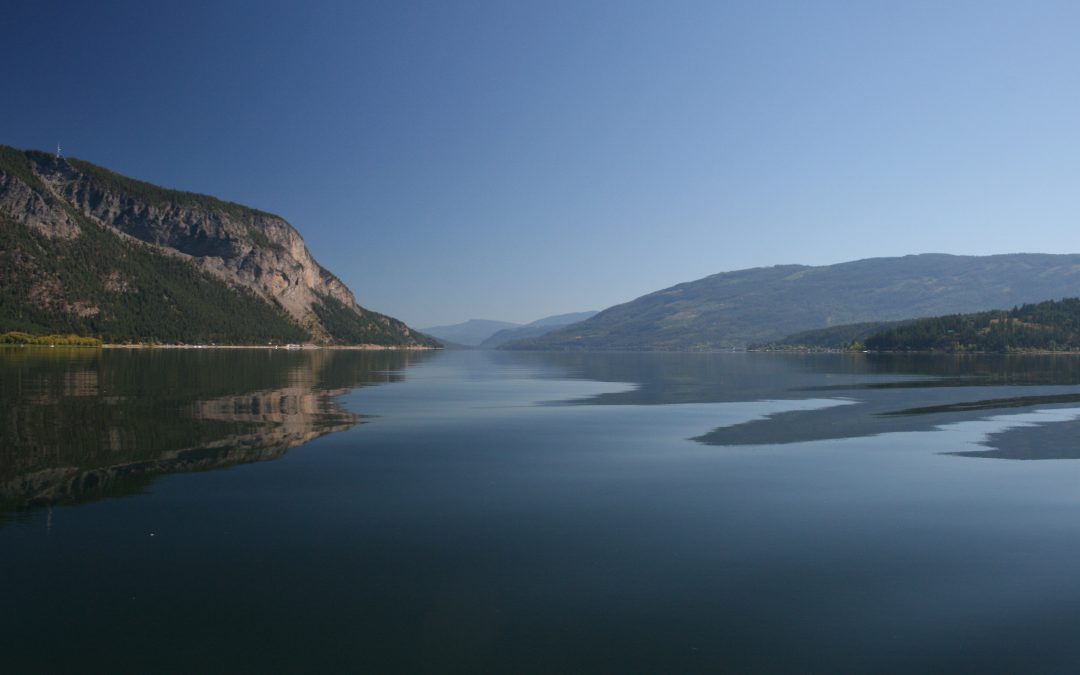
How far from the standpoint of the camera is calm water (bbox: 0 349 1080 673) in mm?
9367

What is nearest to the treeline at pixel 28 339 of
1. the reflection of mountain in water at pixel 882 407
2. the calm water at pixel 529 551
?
the reflection of mountain in water at pixel 882 407

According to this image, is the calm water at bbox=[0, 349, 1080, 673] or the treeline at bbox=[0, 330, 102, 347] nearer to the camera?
the calm water at bbox=[0, 349, 1080, 673]

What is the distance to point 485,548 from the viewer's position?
13680 millimetres

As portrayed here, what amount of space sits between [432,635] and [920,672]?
21.9 ft

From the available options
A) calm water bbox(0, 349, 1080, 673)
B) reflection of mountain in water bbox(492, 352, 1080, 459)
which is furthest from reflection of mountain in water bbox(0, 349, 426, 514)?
reflection of mountain in water bbox(492, 352, 1080, 459)

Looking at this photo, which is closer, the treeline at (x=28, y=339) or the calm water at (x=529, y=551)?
the calm water at (x=529, y=551)

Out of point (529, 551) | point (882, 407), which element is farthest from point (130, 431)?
point (882, 407)

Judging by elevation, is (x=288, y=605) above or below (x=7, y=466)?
below

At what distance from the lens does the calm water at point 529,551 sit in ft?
30.7

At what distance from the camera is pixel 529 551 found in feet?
44.3

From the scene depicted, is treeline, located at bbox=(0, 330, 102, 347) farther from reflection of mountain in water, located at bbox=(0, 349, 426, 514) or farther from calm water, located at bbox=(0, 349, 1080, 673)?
calm water, located at bbox=(0, 349, 1080, 673)

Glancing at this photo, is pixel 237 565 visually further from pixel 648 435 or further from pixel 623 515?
pixel 648 435

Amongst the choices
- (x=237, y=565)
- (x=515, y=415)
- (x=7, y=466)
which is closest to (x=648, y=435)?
(x=515, y=415)

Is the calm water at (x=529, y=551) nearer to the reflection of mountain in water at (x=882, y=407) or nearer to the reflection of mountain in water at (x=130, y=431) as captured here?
the reflection of mountain in water at (x=130, y=431)
